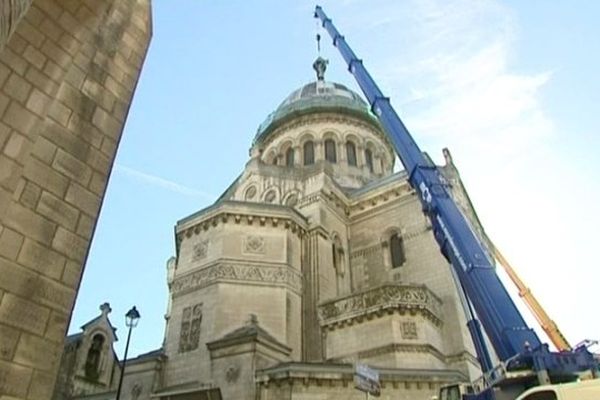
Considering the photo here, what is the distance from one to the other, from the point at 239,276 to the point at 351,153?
49.7 ft

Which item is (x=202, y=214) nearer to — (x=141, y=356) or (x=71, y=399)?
(x=141, y=356)

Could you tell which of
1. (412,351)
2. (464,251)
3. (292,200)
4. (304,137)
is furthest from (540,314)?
(304,137)

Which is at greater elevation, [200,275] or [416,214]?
[416,214]

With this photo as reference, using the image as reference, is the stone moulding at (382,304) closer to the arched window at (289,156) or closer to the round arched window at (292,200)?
the round arched window at (292,200)

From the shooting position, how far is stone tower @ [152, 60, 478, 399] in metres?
16.5

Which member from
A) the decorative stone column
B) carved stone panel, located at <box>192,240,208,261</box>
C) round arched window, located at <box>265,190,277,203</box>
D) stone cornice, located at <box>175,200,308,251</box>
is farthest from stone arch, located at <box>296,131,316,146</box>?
the decorative stone column

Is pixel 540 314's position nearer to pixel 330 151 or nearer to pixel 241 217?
pixel 241 217

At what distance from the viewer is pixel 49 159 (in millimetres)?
6332

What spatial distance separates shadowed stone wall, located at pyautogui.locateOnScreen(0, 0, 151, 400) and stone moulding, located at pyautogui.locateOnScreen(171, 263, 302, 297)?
13.1 meters

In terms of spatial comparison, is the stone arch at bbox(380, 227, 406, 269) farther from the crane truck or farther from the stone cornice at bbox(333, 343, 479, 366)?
the crane truck

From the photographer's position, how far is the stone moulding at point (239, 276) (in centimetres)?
1997

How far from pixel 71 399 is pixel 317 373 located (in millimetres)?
10926

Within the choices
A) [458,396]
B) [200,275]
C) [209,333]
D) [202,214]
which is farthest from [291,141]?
[458,396]

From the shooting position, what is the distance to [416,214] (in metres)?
23.7
